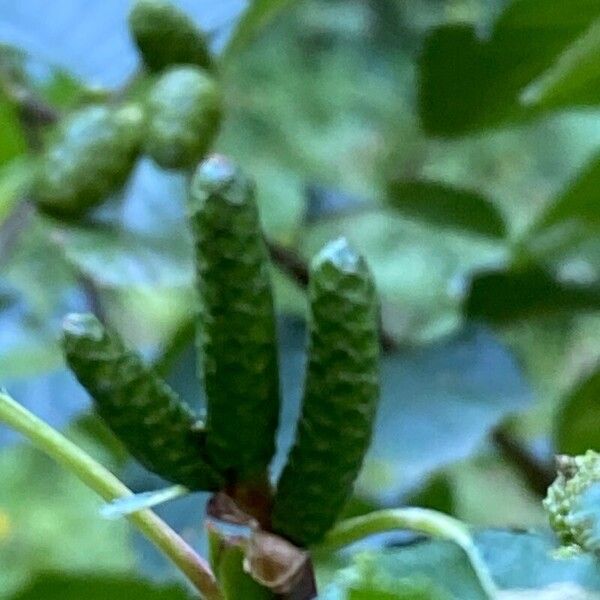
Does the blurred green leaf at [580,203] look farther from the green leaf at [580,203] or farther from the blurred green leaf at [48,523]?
the blurred green leaf at [48,523]

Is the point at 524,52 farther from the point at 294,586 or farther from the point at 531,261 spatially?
the point at 294,586

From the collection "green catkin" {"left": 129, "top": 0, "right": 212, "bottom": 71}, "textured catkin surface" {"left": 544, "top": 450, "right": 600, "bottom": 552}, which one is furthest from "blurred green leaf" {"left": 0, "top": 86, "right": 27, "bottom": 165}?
"textured catkin surface" {"left": 544, "top": 450, "right": 600, "bottom": 552}

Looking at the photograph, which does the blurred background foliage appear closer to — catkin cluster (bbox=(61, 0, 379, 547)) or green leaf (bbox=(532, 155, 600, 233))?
green leaf (bbox=(532, 155, 600, 233))

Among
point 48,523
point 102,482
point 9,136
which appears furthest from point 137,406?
point 48,523

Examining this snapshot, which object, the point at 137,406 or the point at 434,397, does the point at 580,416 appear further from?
the point at 137,406

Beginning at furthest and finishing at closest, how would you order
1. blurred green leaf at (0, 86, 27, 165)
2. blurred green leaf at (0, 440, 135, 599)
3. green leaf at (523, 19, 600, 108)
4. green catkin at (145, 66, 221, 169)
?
blurred green leaf at (0, 440, 135, 599), blurred green leaf at (0, 86, 27, 165), green catkin at (145, 66, 221, 169), green leaf at (523, 19, 600, 108)
